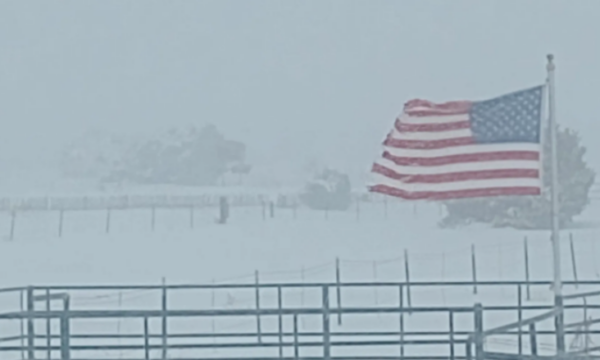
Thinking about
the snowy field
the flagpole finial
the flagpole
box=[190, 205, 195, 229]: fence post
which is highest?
the flagpole finial

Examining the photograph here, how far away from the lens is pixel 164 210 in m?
71.8

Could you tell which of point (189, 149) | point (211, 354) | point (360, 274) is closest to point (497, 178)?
point (211, 354)

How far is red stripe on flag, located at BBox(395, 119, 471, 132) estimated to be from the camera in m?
11.6

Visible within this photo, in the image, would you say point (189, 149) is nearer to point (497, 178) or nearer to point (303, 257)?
point (303, 257)

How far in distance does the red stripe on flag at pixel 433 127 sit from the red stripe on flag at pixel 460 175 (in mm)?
379

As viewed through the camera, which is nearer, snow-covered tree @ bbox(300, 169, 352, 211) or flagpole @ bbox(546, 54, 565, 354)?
flagpole @ bbox(546, 54, 565, 354)

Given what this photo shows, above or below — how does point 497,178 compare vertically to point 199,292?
above

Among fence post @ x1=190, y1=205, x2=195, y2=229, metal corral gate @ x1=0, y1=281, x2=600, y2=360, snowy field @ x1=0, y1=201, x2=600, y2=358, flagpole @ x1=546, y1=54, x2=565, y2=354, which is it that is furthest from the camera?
fence post @ x1=190, y1=205, x2=195, y2=229

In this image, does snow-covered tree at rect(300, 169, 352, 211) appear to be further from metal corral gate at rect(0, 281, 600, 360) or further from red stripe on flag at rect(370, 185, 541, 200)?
red stripe on flag at rect(370, 185, 541, 200)

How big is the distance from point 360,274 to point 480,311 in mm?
33567

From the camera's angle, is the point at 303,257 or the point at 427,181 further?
the point at 303,257

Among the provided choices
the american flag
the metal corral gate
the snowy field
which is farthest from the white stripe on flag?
the snowy field

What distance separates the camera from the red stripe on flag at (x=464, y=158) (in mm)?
11391

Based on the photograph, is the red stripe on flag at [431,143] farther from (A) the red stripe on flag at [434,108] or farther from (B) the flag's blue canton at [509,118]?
(A) the red stripe on flag at [434,108]
